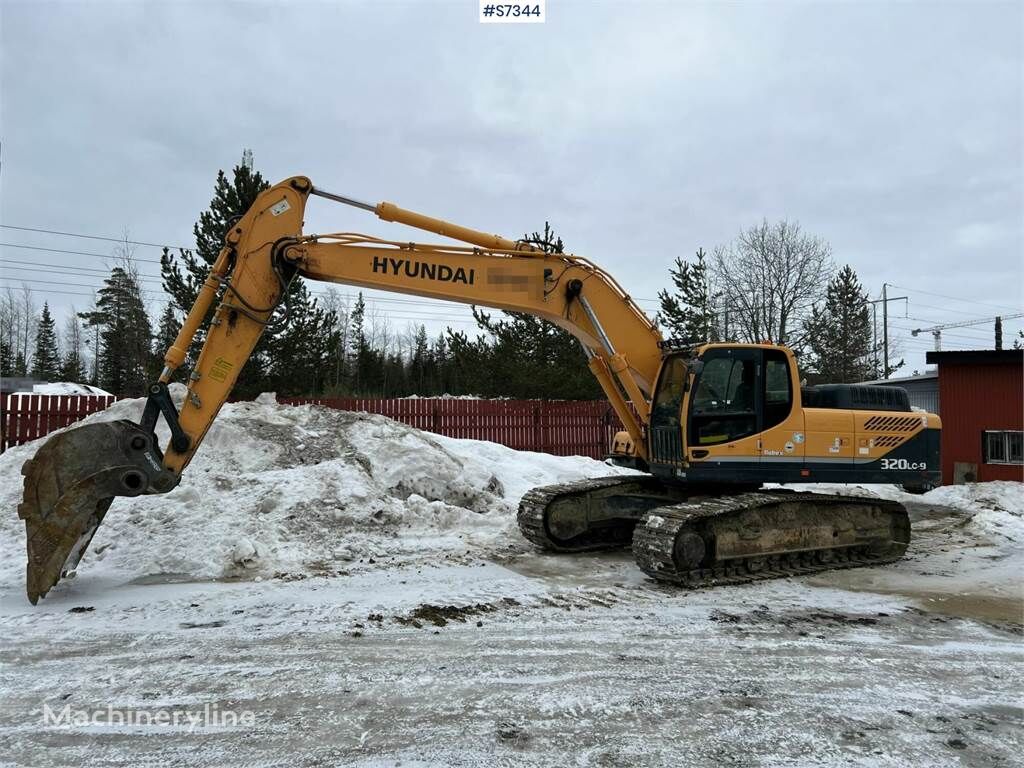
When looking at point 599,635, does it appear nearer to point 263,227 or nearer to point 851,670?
point 851,670

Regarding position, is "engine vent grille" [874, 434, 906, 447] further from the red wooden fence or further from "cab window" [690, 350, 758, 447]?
the red wooden fence

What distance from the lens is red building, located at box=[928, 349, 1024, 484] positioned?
572 inches

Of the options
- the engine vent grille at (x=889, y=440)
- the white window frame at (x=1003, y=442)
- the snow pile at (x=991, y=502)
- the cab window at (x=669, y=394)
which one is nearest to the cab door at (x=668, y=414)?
the cab window at (x=669, y=394)

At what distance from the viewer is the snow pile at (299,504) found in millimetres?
7395

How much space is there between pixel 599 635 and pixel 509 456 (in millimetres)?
9174

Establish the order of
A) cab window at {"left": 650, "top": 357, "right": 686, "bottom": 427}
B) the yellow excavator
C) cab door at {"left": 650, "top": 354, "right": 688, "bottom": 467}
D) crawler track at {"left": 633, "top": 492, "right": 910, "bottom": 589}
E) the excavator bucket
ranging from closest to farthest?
the excavator bucket < the yellow excavator < crawler track at {"left": 633, "top": 492, "right": 910, "bottom": 589} < cab door at {"left": 650, "top": 354, "right": 688, "bottom": 467} < cab window at {"left": 650, "top": 357, "right": 686, "bottom": 427}

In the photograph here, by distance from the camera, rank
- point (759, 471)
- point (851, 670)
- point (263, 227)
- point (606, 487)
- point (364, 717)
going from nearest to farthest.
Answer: point (364, 717), point (851, 670), point (263, 227), point (759, 471), point (606, 487)

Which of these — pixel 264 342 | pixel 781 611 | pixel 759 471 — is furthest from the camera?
pixel 264 342

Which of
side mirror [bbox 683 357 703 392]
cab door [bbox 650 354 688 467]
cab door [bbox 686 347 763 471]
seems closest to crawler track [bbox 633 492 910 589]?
cab door [bbox 686 347 763 471]

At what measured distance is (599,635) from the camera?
527 centimetres

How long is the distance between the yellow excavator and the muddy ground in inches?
27.9

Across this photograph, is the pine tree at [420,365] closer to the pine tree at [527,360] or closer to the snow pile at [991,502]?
the pine tree at [527,360]

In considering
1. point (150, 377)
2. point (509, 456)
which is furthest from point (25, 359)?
point (509, 456)

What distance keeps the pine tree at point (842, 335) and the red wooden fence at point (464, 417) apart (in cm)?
1510
